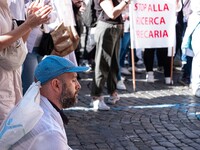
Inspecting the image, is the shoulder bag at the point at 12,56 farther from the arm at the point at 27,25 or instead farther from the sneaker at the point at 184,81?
the sneaker at the point at 184,81

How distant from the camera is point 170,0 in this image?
8.20 meters

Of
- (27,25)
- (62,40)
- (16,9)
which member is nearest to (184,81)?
(62,40)

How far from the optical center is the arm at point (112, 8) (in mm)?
6219

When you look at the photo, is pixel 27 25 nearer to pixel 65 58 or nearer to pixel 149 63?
pixel 65 58

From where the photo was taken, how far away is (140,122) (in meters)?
6.14

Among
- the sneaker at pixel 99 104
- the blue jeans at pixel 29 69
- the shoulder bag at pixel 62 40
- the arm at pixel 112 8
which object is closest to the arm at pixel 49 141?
the blue jeans at pixel 29 69

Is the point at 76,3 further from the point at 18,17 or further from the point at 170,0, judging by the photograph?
the point at 18,17

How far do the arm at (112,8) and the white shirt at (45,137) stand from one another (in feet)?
12.6

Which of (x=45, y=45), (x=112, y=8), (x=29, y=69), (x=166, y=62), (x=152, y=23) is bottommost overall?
(x=166, y=62)

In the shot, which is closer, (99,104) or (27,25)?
(27,25)

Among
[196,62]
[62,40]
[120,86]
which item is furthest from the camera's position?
[120,86]

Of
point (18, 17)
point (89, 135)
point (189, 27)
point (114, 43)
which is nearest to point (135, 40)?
point (189, 27)

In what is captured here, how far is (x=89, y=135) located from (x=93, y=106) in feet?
4.51

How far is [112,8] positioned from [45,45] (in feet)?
3.78
